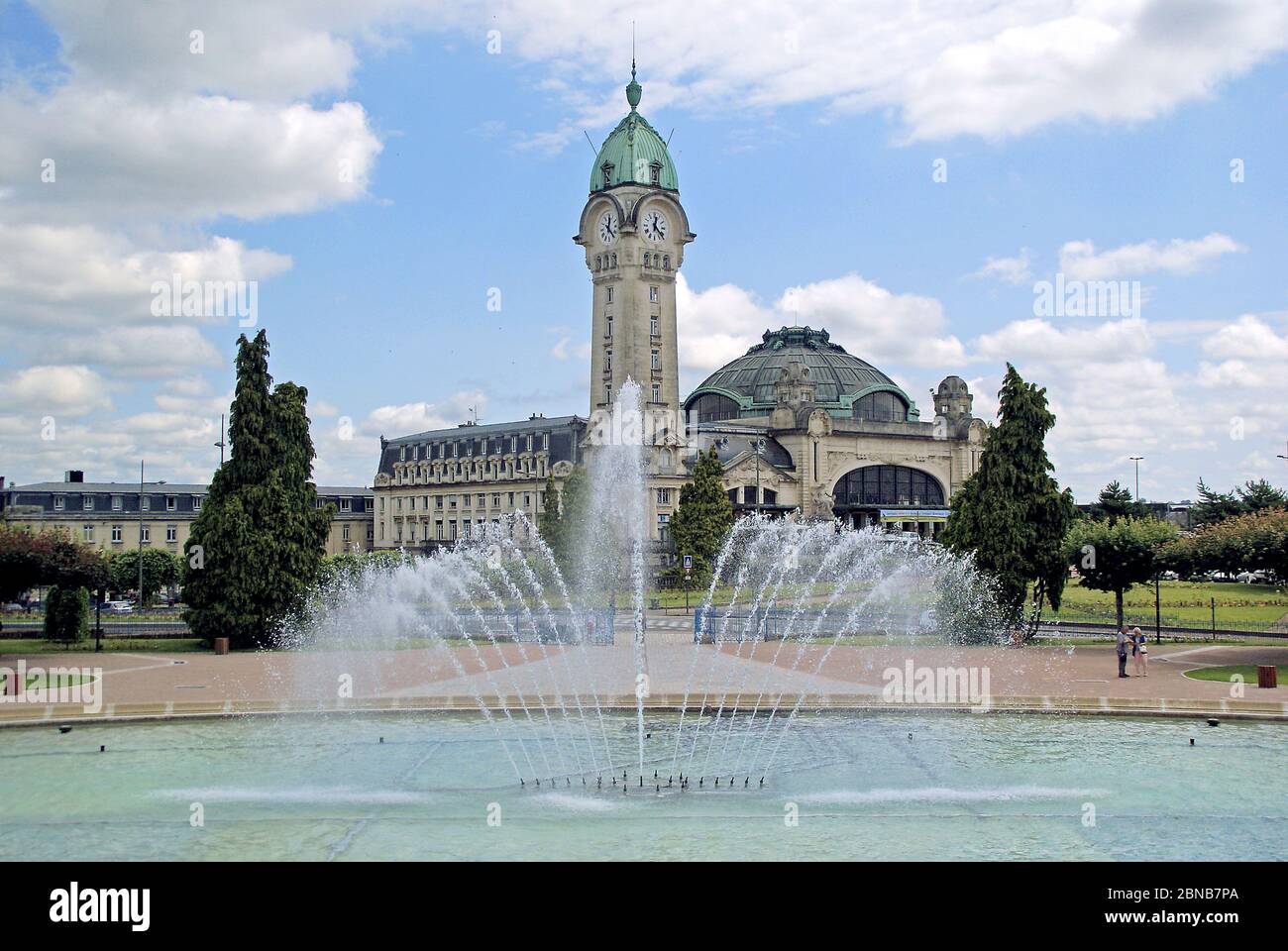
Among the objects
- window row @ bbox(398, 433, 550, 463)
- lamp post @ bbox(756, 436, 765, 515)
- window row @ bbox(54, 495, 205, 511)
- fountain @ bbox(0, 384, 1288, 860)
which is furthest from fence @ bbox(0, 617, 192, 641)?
window row @ bbox(398, 433, 550, 463)

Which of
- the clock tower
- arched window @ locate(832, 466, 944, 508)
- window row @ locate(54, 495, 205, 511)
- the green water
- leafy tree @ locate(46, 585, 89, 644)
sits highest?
the clock tower

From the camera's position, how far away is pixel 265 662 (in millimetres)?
42625

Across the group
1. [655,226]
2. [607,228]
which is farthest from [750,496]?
[607,228]

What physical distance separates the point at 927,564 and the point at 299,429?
103ft

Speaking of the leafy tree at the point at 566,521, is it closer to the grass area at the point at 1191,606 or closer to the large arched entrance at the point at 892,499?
the grass area at the point at 1191,606

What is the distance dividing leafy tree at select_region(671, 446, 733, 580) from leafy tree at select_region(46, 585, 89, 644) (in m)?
37.4

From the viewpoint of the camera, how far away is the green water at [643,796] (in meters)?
18.9

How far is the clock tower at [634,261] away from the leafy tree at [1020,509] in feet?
172

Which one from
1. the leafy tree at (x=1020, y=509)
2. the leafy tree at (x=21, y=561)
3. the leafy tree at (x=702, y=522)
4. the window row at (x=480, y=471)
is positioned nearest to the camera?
the leafy tree at (x=21, y=561)

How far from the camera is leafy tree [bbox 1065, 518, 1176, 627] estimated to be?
160 ft

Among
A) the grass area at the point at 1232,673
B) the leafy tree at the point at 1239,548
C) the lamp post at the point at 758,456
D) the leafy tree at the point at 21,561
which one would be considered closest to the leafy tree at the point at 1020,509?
the leafy tree at the point at 1239,548

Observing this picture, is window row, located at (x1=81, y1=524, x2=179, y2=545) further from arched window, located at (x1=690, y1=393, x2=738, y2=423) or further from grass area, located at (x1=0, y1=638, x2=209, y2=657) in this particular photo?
grass area, located at (x1=0, y1=638, x2=209, y2=657)

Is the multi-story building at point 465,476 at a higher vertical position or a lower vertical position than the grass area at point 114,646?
higher
